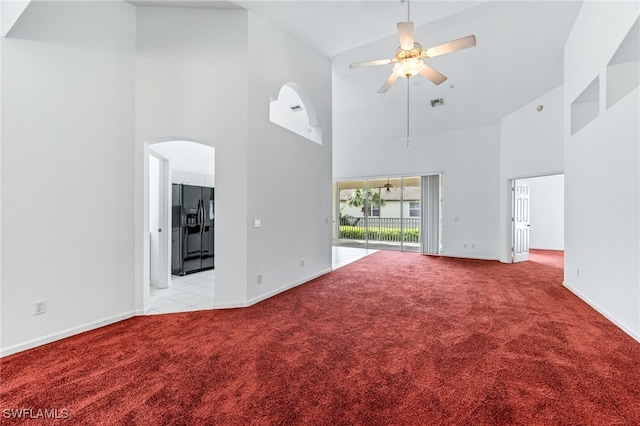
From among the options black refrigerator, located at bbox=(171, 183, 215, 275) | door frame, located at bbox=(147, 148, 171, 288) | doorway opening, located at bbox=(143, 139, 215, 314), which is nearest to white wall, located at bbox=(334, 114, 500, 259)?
doorway opening, located at bbox=(143, 139, 215, 314)

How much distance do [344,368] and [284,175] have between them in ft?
9.47

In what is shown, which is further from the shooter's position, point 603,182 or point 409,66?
point 603,182

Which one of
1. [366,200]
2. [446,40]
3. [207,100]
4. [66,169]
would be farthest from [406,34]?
[366,200]

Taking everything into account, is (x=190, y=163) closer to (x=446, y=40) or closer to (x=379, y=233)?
(x=446, y=40)

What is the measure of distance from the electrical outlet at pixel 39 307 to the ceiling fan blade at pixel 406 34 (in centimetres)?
450

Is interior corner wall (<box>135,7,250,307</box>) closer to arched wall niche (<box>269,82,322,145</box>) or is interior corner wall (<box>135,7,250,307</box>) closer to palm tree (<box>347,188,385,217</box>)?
arched wall niche (<box>269,82,322,145</box>)

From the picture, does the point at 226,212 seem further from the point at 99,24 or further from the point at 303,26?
the point at 303,26

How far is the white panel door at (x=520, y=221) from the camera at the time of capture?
6.61 meters

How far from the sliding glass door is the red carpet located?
16.1 ft

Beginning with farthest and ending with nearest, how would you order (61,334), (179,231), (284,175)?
(179,231) → (284,175) → (61,334)

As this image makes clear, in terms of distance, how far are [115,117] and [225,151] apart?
1.24 m

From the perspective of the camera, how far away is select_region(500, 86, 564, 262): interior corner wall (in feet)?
17.5

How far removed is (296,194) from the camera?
4586 mm

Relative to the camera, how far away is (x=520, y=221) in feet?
22.3
